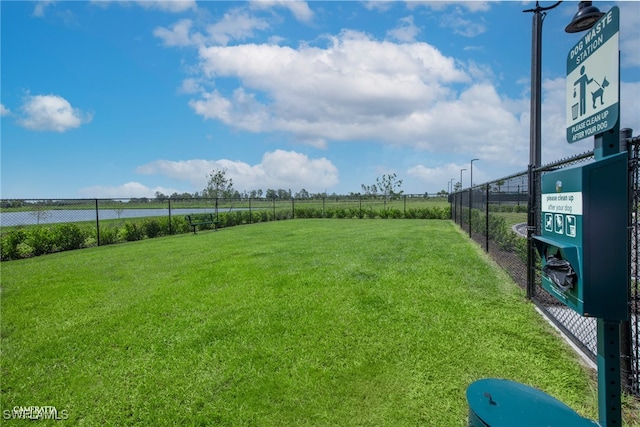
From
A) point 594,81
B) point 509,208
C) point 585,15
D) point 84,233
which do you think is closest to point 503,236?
point 509,208

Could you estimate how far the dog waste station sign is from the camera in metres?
1.50

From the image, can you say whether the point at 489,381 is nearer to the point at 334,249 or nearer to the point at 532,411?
the point at 532,411

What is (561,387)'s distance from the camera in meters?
2.39

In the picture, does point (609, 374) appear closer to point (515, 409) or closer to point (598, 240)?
point (515, 409)

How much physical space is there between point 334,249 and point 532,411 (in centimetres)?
688

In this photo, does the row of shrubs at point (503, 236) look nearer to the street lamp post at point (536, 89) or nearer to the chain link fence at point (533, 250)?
the chain link fence at point (533, 250)

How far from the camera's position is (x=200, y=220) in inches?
607

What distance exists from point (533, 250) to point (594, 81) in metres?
3.02

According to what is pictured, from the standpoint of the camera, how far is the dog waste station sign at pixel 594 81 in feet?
4.92

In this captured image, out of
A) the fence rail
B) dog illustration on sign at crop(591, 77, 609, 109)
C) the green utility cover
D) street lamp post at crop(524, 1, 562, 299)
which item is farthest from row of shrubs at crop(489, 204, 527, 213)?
the fence rail

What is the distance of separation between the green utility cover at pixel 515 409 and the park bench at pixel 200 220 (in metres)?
13.6

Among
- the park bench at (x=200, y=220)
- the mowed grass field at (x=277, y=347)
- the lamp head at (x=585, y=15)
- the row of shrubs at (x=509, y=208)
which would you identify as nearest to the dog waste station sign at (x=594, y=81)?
the lamp head at (x=585, y=15)

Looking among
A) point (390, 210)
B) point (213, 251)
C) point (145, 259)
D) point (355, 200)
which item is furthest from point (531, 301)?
point (355, 200)

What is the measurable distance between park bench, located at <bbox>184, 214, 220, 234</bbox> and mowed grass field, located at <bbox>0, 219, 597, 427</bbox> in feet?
27.2
